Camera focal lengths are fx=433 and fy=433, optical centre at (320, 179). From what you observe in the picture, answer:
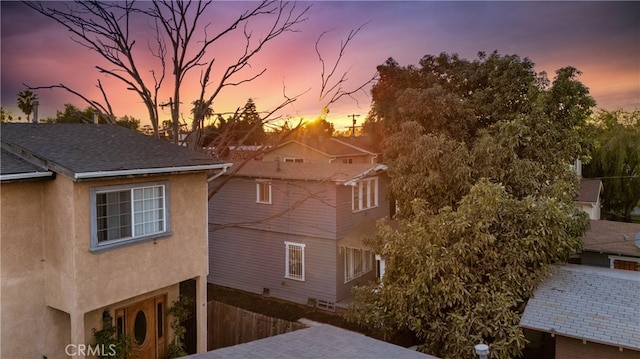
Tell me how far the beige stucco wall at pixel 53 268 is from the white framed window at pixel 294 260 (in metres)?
9.69

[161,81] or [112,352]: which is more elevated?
[161,81]

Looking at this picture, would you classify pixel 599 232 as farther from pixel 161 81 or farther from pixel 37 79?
pixel 37 79

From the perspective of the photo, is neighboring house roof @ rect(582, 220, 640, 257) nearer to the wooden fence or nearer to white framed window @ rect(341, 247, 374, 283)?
white framed window @ rect(341, 247, 374, 283)

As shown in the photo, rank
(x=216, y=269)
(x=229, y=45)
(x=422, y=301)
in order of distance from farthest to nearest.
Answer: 1. (x=216, y=269)
2. (x=229, y=45)
3. (x=422, y=301)

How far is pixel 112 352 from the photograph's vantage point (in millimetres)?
9039

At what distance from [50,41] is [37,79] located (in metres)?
1.35

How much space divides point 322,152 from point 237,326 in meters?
18.0

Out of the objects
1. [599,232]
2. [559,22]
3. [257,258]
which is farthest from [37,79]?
[599,232]

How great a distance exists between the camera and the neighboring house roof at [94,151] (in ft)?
25.8

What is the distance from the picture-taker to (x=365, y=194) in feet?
63.2

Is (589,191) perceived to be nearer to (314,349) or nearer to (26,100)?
(314,349)

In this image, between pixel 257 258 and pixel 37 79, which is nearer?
pixel 37 79

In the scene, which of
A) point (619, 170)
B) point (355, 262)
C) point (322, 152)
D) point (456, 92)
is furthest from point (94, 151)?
point (619, 170)

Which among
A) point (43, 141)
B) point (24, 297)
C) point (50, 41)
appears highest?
point (50, 41)
